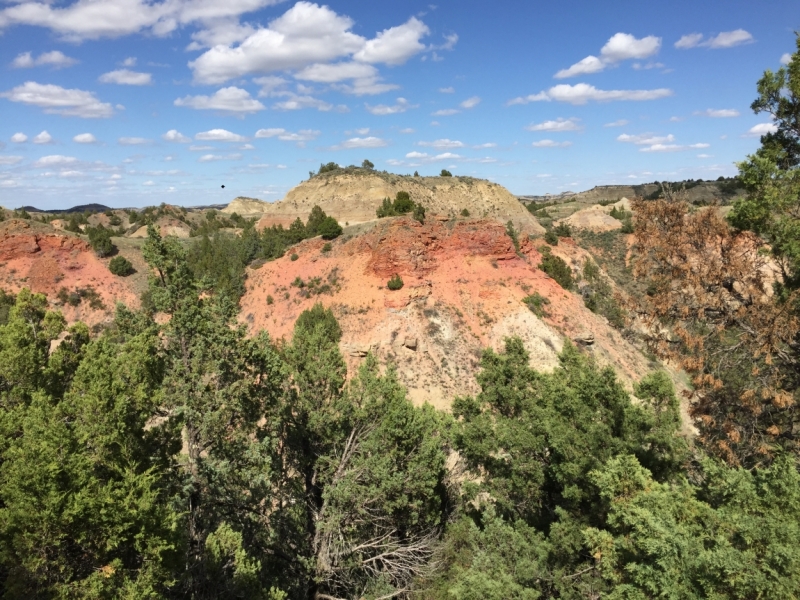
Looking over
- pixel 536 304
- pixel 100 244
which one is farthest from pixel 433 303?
pixel 100 244

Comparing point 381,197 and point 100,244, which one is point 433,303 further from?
point 100,244

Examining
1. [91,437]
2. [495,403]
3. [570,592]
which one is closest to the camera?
[91,437]

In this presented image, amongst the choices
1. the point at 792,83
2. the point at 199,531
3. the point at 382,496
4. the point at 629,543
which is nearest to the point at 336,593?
the point at 382,496

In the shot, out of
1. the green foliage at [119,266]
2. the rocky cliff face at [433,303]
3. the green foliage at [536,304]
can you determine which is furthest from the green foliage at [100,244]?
the green foliage at [536,304]

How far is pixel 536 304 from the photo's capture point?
30.0 meters

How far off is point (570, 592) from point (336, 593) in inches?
259

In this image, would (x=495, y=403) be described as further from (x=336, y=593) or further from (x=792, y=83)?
(x=792, y=83)

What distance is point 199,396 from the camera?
9555 mm

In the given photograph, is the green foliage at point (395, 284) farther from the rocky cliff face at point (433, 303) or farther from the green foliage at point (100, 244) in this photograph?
the green foliage at point (100, 244)

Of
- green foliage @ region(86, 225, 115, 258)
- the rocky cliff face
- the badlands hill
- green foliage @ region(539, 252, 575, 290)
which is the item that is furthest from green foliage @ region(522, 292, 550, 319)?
green foliage @ region(86, 225, 115, 258)

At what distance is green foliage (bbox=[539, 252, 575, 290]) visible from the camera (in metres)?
34.5

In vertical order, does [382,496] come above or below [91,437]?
below

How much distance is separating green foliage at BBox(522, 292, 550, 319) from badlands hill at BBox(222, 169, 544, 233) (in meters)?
21.0

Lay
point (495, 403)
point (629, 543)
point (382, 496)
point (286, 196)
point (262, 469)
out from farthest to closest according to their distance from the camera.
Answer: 1. point (286, 196)
2. point (495, 403)
3. point (382, 496)
4. point (262, 469)
5. point (629, 543)
